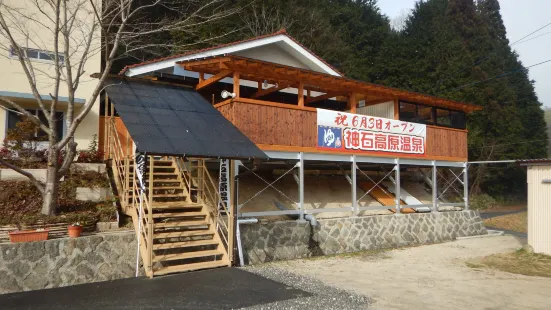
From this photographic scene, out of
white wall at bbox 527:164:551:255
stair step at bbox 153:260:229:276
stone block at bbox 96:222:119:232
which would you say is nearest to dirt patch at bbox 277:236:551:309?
white wall at bbox 527:164:551:255

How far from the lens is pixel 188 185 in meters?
10.3

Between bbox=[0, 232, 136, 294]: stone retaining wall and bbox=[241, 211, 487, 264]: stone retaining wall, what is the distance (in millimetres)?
2651

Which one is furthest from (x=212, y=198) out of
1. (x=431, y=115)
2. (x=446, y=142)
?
(x=431, y=115)

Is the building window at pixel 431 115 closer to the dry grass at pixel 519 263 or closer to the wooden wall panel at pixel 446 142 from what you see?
the wooden wall panel at pixel 446 142

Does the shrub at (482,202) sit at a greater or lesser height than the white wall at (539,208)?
lesser

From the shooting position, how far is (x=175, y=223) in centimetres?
868

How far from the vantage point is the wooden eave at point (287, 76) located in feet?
32.7

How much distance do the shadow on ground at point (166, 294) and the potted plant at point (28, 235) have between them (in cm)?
97

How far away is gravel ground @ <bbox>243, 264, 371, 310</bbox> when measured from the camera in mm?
5945

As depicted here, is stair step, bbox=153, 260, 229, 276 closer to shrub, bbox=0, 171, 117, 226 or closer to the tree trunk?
shrub, bbox=0, 171, 117, 226

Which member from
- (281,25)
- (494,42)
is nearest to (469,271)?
(281,25)

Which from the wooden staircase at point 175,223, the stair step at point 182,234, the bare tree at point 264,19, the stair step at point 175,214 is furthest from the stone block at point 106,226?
the bare tree at point 264,19

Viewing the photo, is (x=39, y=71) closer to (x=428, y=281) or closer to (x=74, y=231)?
(x=74, y=231)

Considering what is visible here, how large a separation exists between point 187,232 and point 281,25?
1925cm
